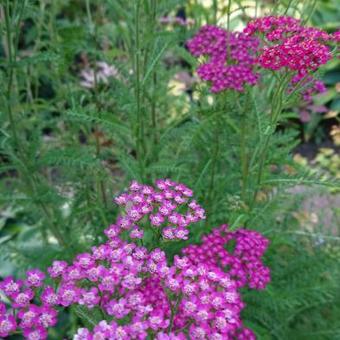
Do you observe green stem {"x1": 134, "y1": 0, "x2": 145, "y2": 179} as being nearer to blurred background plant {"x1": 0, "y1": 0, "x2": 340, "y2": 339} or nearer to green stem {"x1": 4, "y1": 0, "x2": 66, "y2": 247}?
blurred background plant {"x1": 0, "y1": 0, "x2": 340, "y2": 339}

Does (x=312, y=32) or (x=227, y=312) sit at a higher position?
(x=312, y=32)

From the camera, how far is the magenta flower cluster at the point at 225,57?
1.92 m

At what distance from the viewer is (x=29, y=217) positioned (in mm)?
3025

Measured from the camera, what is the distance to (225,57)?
207 centimetres

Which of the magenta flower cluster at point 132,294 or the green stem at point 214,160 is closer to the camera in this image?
the magenta flower cluster at point 132,294

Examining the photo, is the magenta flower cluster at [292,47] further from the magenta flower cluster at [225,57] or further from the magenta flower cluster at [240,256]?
the magenta flower cluster at [240,256]

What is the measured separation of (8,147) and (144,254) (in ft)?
3.13

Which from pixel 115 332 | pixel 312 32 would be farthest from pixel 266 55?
pixel 115 332

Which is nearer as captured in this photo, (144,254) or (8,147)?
(144,254)

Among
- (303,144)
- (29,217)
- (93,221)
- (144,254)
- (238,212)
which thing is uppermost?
(144,254)

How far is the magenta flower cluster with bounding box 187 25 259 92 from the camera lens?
1.92 meters

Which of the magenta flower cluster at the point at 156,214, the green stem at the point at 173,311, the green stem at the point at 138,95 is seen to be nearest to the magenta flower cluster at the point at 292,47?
the green stem at the point at 138,95

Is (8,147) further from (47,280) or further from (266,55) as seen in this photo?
(266,55)

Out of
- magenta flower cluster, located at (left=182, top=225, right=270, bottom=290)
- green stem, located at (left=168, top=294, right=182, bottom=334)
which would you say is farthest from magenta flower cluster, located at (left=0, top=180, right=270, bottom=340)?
magenta flower cluster, located at (left=182, top=225, right=270, bottom=290)
